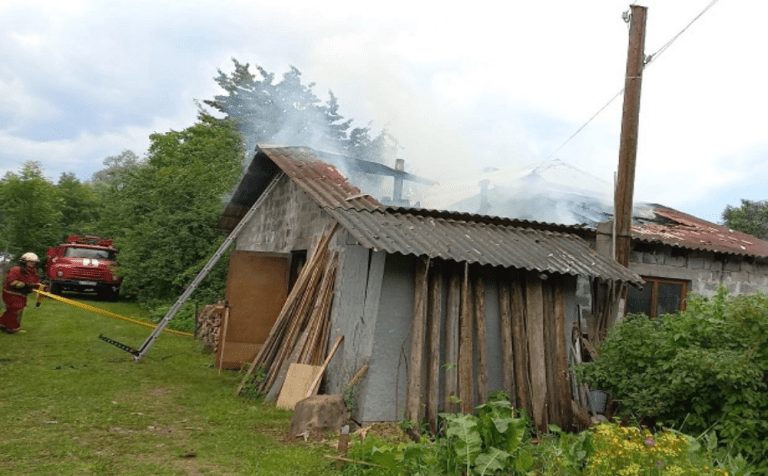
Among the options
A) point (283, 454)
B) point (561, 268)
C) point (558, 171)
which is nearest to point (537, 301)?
point (561, 268)

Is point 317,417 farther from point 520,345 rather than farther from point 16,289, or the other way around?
point 16,289

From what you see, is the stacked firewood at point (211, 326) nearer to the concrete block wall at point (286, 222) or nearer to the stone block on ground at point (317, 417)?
the concrete block wall at point (286, 222)

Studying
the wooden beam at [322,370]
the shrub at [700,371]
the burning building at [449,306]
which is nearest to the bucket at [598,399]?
the burning building at [449,306]

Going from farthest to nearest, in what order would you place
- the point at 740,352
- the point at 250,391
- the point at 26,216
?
the point at 26,216
the point at 250,391
the point at 740,352

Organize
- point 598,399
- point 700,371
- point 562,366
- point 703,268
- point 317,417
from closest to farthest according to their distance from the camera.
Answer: point 700,371
point 317,417
point 562,366
point 598,399
point 703,268

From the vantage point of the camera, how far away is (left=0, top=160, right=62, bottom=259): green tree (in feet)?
83.0

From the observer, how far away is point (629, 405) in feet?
21.9

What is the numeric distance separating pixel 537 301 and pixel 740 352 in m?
2.42

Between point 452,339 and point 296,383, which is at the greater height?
point 452,339

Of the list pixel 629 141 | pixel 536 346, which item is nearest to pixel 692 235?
pixel 629 141

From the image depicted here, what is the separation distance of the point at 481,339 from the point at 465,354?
0.27 meters

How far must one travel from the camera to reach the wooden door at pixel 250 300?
33.9 ft

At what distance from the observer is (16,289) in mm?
12250

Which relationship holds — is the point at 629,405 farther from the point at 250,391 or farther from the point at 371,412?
the point at 250,391
